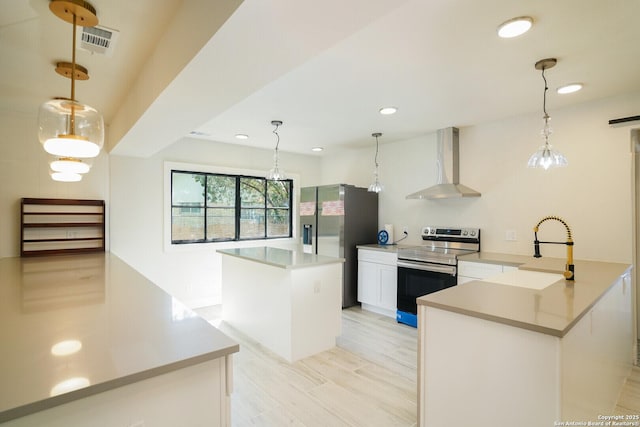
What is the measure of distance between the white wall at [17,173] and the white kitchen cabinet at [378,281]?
373cm

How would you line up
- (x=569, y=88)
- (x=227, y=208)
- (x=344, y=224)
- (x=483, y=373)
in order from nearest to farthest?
1. (x=483, y=373)
2. (x=569, y=88)
3. (x=344, y=224)
4. (x=227, y=208)

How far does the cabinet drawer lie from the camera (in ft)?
13.0

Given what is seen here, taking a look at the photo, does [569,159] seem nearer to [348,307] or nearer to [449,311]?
[449,311]

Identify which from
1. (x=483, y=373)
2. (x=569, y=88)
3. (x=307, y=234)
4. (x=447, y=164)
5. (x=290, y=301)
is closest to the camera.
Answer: (x=483, y=373)

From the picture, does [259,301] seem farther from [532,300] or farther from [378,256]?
[532,300]

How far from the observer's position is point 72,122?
4.60 ft

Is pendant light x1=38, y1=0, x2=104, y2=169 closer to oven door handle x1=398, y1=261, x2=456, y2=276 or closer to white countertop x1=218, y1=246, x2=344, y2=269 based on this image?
white countertop x1=218, y1=246, x2=344, y2=269

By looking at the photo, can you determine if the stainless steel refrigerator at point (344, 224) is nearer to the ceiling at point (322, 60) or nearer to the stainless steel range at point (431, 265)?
the stainless steel range at point (431, 265)

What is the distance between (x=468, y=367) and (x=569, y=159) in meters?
2.70

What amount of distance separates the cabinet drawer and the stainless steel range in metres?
0.13

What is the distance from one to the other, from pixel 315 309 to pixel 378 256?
1494 millimetres

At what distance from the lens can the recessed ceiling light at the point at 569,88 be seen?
254cm

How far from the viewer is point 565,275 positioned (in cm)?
206

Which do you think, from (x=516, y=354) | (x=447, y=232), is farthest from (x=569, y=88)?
(x=516, y=354)
